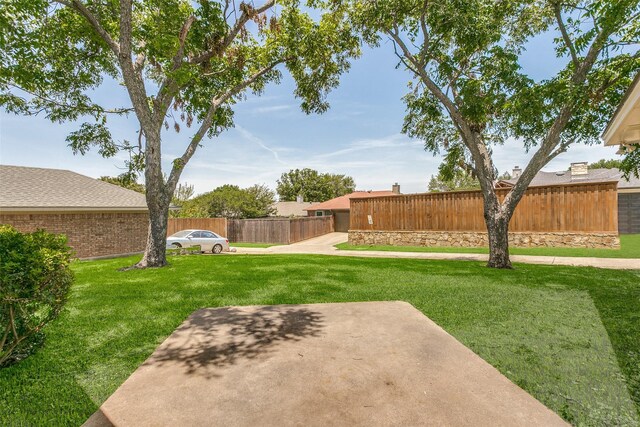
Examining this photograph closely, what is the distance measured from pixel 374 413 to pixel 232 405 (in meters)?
1.19

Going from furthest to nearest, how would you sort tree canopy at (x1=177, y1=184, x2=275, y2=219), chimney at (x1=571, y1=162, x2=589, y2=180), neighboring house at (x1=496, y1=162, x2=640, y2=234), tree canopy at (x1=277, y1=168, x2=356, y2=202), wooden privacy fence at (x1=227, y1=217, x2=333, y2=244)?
tree canopy at (x1=277, y1=168, x2=356, y2=202)
tree canopy at (x1=177, y1=184, x2=275, y2=219)
wooden privacy fence at (x1=227, y1=217, x2=333, y2=244)
chimney at (x1=571, y1=162, x2=589, y2=180)
neighboring house at (x1=496, y1=162, x2=640, y2=234)

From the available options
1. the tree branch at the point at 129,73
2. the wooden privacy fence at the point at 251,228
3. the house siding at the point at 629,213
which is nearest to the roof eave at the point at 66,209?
the tree branch at the point at 129,73

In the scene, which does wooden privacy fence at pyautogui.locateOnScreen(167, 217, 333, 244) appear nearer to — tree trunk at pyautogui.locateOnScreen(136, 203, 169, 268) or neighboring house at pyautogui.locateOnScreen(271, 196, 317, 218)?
tree trunk at pyautogui.locateOnScreen(136, 203, 169, 268)

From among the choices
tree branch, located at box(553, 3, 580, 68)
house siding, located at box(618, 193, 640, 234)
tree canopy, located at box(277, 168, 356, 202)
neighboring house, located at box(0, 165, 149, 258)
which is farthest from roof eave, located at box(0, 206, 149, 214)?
tree canopy, located at box(277, 168, 356, 202)

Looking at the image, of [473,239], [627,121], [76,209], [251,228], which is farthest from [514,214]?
[76,209]

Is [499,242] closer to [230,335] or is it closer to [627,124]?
[627,124]

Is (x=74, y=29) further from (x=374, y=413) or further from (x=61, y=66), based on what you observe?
(x=374, y=413)

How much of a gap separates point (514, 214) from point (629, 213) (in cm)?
1049

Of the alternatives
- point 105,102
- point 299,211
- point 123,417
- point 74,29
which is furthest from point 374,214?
point 299,211

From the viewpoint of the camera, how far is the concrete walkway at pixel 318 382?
97.0 inches

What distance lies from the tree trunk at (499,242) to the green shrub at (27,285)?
A: 999 cm

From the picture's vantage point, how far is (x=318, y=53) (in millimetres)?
12344

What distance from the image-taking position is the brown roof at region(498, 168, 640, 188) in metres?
18.7

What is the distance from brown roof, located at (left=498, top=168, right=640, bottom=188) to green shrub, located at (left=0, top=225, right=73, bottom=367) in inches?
780
